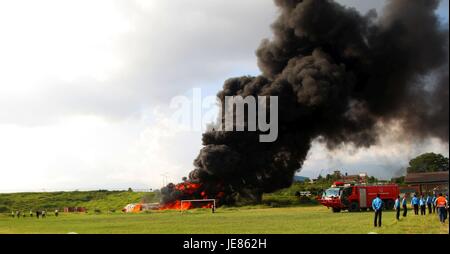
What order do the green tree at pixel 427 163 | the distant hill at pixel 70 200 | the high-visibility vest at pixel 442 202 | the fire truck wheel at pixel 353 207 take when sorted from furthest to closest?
the green tree at pixel 427 163, the distant hill at pixel 70 200, the fire truck wheel at pixel 353 207, the high-visibility vest at pixel 442 202

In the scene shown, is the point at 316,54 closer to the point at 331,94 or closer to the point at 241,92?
the point at 331,94

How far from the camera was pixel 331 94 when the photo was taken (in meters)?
60.1

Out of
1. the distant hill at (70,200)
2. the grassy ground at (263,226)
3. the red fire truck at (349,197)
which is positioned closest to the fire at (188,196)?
the distant hill at (70,200)

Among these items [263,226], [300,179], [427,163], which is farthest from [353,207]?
[427,163]

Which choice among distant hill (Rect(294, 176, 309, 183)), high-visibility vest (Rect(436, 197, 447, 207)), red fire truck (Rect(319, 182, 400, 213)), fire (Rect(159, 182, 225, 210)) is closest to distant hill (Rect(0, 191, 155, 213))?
fire (Rect(159, 182, 225, 210))

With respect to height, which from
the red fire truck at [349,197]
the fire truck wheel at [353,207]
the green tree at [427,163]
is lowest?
the fire truck wheel at [353,207]

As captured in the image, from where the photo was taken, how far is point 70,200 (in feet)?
266

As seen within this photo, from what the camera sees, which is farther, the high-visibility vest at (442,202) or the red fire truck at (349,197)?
the red fire truck at (349,197)

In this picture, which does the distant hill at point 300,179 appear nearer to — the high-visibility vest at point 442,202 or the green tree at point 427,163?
the green tree at point 427,163

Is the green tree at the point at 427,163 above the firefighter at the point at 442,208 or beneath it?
above

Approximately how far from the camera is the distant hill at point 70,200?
234ft

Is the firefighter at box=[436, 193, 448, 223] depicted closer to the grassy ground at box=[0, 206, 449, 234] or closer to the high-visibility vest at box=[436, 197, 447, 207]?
the high-visibility vest at box=[436, 197, 447, 207]
